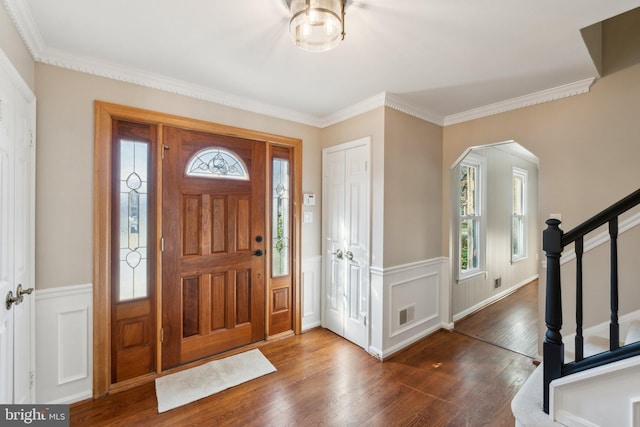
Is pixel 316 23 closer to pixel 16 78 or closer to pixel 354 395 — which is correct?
pixel 16 78

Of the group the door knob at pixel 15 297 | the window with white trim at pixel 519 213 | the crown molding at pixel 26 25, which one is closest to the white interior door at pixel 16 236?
the door knob at pixel 15 297

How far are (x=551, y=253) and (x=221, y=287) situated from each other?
8.37ft

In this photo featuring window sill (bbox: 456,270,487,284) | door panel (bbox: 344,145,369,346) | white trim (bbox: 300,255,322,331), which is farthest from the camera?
window sill (bbox: 456,270,487,284)

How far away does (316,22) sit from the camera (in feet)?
4.68

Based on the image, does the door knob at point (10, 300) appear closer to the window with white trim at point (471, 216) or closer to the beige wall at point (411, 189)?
the beige wall at point (411, 189)

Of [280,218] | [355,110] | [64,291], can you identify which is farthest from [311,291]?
[64,291]

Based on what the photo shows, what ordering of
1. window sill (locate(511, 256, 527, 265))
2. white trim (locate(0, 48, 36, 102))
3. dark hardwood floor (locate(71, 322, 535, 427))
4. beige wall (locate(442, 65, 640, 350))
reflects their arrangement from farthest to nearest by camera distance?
1. window sill (locate(511, 256, 527, 265))
2. beige wall (locate(442, 65, 640, 350))
3. dark hardwood floor (locate(71, 322, 535, 427))
4. white trim (locate(0, 48, 36, 102))

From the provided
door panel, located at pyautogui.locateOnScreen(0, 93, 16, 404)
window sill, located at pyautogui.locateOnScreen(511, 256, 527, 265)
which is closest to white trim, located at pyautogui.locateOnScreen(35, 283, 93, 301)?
door panel, located at pyautogui.locateOnScreen(0, 93, 16, 404)

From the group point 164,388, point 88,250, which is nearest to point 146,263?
point 88,250

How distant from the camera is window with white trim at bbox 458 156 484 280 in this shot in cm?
396

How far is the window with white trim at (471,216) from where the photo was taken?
396cm

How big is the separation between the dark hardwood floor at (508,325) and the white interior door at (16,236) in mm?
3857

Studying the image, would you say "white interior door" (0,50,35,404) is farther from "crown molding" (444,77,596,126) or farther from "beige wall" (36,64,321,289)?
"crown molding" (444,77,596,126)

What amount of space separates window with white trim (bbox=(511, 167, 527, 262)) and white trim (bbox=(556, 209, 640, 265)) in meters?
2.93
